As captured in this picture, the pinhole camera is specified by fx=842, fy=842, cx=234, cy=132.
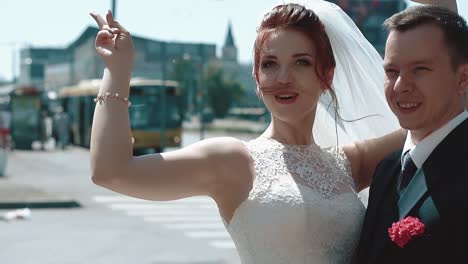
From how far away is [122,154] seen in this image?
2604 mm

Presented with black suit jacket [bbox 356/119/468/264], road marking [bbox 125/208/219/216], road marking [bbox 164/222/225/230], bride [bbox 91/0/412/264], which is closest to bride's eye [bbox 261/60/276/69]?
bride [bbox 91/0/412/264]

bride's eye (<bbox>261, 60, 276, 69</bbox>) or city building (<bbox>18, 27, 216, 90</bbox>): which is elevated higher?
bride's eye (<bbox>261, 60, 276, 69</bbox>)

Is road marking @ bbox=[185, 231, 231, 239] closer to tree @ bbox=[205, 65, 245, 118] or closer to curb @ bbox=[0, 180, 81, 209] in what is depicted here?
curb @ bbox=[0, 180, 81, 209]

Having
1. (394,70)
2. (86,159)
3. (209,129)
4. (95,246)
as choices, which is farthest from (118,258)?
(209,129)

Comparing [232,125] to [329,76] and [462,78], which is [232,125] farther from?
[462,78]

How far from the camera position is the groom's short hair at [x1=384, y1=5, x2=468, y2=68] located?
7.91 ft

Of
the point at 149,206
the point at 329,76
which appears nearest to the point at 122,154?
the point at 329,76

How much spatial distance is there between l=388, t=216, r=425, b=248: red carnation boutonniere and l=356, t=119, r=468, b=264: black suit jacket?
15mm

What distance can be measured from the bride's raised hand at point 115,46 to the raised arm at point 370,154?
3.41 ft

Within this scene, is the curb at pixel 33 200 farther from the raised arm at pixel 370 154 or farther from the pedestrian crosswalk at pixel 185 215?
the raised arm at pixel 370 154

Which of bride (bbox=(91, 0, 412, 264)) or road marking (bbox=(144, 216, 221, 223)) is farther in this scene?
road marking (bbox=(144, 216, 221, 223))

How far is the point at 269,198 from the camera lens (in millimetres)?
2900

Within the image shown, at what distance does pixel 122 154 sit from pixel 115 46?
34cm

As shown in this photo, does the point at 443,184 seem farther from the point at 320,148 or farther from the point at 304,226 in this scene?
the point at 320,148
